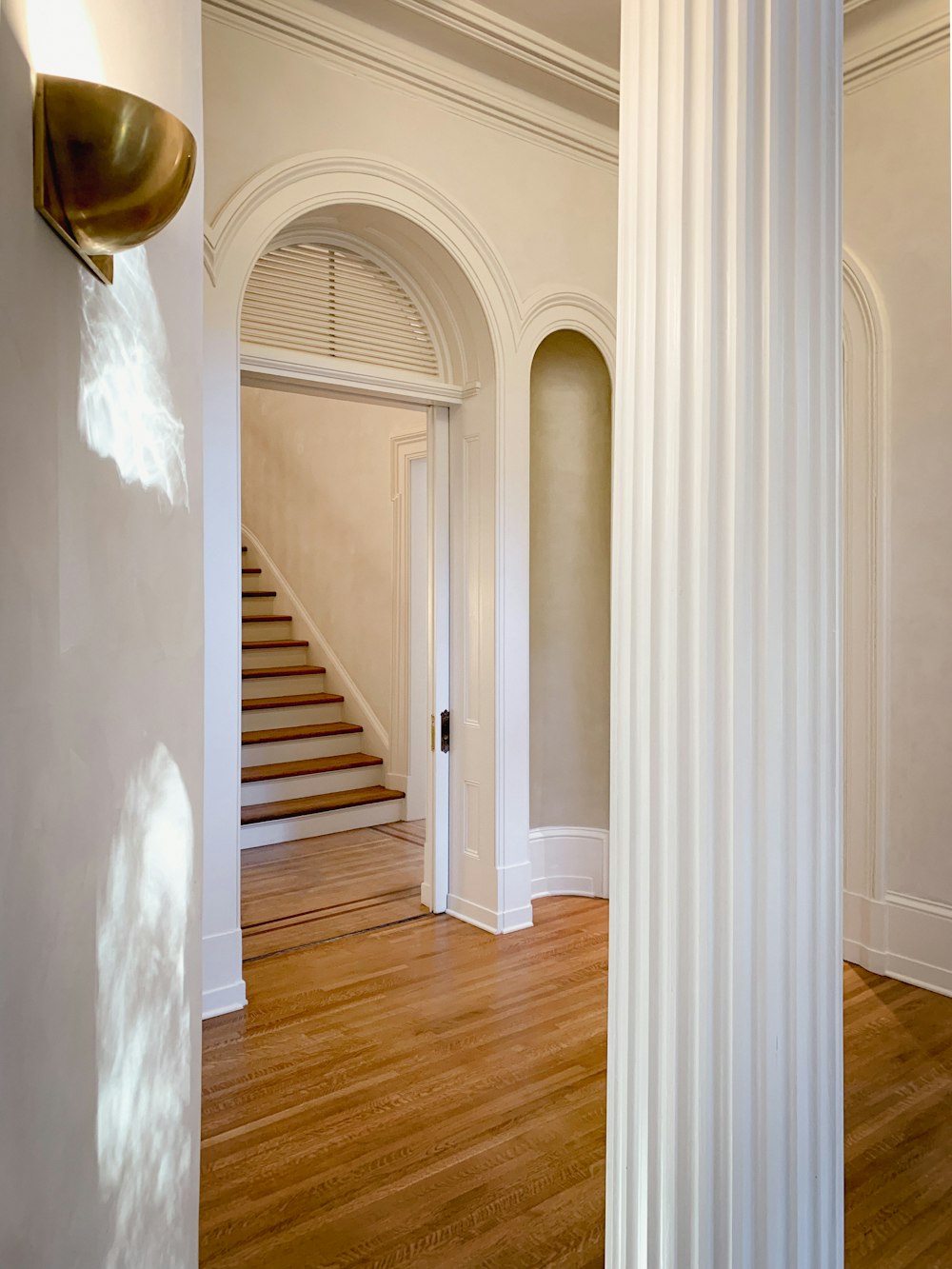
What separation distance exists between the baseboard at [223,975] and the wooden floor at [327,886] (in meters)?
0.46

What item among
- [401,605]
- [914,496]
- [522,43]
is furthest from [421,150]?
Result: [401,605]

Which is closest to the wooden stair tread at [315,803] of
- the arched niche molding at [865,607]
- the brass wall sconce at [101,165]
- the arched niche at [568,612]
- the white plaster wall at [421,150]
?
the arched niche at [568,612]

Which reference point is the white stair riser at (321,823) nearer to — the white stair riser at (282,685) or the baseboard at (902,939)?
the white stair riser at (282,685)

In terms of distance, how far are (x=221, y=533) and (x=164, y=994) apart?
7.78 feet

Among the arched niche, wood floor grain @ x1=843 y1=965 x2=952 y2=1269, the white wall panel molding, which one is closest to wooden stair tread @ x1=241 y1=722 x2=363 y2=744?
the white wall panel molding

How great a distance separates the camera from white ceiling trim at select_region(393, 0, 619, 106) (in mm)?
3666

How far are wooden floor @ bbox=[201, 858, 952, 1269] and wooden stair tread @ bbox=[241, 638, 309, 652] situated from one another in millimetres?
3459

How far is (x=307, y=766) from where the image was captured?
20.2ft

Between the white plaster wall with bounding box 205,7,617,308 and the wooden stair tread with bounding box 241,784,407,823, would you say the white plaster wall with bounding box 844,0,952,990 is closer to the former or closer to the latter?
the white plaster wall with bounding box 205,7,617,308

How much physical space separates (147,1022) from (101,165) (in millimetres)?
981

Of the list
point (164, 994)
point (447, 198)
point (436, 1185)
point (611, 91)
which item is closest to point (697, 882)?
point (164, 994)

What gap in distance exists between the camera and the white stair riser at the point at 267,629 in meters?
7.39

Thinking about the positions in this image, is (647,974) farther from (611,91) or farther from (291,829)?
(291,829)

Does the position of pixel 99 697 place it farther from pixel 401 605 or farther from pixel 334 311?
pixel 401 605
